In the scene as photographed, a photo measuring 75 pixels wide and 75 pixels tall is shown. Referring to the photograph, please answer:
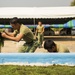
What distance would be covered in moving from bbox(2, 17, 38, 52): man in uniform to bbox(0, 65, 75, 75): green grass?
0.51m

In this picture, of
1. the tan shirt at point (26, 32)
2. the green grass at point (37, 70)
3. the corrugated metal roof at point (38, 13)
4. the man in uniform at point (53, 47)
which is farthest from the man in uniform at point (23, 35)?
the corrugated metal roof at point (38, 13)

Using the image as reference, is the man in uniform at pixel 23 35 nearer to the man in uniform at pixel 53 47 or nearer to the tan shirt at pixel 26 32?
the tan shirt at pixel 26 32

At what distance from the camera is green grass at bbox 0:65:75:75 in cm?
633

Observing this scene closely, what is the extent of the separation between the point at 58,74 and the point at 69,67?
31.5 inches

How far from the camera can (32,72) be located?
6.42m

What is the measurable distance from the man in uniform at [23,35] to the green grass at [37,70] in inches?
19.9

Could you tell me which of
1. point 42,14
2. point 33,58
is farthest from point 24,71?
point 42,14

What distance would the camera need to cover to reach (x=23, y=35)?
22.5 feet

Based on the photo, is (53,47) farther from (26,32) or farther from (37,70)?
(26,32)

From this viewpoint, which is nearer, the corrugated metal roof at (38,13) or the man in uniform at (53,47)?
the man in uniform at (53,47)

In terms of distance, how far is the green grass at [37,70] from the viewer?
20.8ft

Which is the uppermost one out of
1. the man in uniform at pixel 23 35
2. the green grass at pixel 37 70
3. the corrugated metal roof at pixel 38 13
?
the man in uniform at pixel 23 35

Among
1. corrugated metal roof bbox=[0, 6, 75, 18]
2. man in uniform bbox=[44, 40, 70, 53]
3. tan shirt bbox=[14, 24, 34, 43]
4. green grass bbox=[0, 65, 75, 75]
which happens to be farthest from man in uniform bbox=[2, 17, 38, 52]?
corrugated metal roof bbox=[0, 6, 75, 18]

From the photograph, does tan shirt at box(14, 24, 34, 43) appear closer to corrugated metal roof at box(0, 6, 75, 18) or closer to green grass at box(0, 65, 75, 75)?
green grass at box(0, 65, 75, 75)
